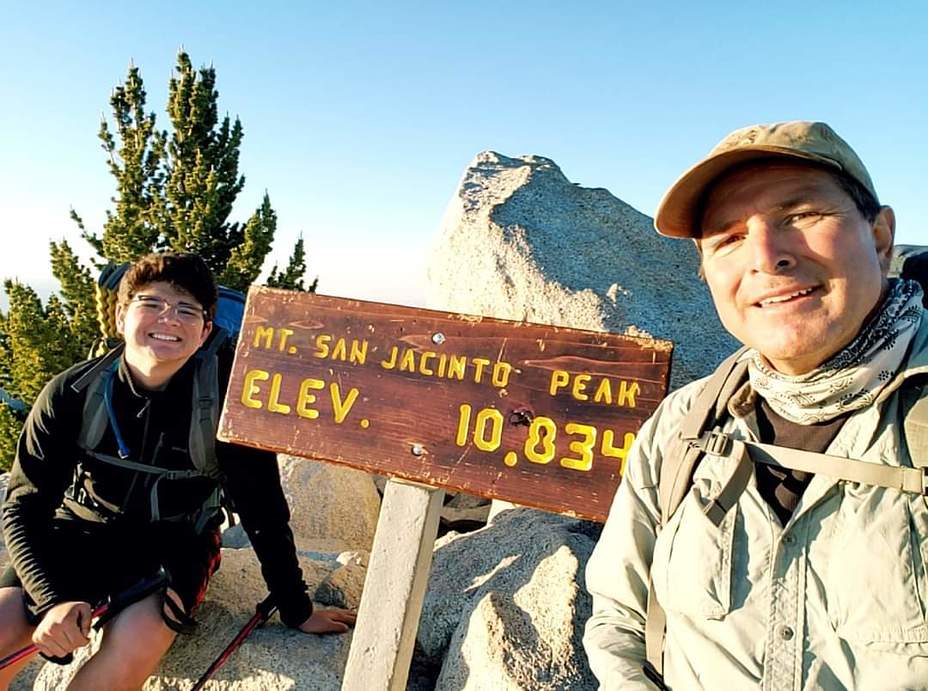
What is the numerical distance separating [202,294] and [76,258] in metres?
19.5

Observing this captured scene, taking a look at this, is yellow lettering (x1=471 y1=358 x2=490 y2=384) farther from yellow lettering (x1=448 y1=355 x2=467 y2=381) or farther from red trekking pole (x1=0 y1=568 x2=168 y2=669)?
red trekking pole (x1=0 y1=568 x2=168 y2=669)

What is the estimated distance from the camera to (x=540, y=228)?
4582mm

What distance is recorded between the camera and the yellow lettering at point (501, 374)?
274 centimetres

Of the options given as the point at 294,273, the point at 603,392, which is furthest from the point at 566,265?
the point at 294,273

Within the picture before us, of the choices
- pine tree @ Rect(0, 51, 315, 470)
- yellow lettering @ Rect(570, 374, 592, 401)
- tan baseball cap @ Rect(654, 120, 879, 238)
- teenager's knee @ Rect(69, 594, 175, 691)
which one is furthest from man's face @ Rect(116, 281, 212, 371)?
pine tree @ Rect(0, 51, 315, 470)

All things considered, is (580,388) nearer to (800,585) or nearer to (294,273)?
(800,585)

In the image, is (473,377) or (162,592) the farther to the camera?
(162,592)

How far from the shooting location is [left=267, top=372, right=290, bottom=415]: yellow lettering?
3.07 metres

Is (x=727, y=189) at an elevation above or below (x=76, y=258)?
below

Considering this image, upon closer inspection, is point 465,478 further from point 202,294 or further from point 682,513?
point 202,294

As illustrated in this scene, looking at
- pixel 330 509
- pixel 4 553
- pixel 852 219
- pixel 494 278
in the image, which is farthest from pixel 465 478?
pixel 4 553

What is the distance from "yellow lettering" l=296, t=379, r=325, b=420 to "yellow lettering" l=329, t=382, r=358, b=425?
77 mm

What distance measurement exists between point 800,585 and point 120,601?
9.73 ft

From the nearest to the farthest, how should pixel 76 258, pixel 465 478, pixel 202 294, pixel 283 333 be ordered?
1. pixel 465 478
2. pixel 283 333
3. pixel 202 294
4. pixel 76 258
